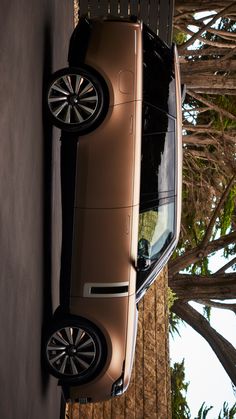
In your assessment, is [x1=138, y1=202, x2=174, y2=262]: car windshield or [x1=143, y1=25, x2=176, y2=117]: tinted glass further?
[x1=143, y1=25, x2=176, y2=117]: tinted glass

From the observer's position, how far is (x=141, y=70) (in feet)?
27.0

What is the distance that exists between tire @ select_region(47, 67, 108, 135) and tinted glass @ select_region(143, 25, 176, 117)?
46 centimetres

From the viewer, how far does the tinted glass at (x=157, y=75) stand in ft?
27.6

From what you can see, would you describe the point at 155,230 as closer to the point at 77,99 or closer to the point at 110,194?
the point at 110,194

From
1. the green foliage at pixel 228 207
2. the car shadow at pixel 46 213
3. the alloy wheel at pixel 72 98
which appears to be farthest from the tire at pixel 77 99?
the green foliage at pixel 228 207

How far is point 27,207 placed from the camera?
7.00 m

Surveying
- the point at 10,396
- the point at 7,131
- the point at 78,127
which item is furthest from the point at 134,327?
the point at 7,131

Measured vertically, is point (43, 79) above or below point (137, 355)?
above

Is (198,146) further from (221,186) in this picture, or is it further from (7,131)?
(7,131)

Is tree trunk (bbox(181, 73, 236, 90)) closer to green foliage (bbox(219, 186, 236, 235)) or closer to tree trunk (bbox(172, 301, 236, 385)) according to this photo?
green foliage (bbox(219, 186, 236, 235))

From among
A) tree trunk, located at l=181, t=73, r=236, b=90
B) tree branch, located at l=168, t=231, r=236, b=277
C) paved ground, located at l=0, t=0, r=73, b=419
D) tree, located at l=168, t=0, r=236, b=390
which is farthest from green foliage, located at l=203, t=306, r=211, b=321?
paved ground, located at l=0, t=0, r=73, b=419

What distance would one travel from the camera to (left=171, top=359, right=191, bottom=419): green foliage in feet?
55.7

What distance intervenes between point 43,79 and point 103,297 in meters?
2.02

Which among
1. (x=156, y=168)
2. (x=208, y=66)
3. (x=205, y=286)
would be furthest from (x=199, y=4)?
(x=156, y=168)
